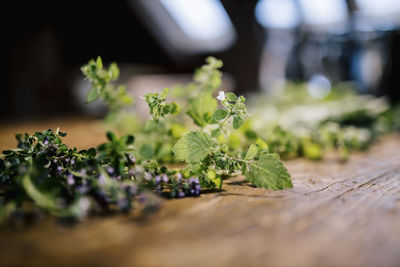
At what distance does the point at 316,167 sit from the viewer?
2.99 ft

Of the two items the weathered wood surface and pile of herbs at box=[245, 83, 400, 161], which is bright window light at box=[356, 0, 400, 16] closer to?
pile of herbs at box=[245, 83, 400, 161]

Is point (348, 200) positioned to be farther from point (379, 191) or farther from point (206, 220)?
point (206, 220)

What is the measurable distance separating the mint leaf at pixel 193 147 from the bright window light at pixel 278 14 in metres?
3.66

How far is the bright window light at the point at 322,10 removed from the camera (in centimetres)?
461

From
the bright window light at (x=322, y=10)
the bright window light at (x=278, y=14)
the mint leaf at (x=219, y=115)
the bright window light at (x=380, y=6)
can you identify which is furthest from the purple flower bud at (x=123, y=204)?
the bright window light at (x=322, y=10)

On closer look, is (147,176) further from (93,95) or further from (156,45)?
(156,45)

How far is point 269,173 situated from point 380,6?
15.6 feet

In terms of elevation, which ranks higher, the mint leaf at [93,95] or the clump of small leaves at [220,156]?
the mint leaf at [93,95]

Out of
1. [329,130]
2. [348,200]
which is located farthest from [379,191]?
[329,130]

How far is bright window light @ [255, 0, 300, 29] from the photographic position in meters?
4.05

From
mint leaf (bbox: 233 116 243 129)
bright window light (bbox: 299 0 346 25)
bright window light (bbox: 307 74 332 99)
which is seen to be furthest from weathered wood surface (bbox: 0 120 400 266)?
bright window light (bbox: 299 0 346 25)

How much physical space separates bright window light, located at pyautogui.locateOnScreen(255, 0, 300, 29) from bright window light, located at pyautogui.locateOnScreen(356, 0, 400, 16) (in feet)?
3.21

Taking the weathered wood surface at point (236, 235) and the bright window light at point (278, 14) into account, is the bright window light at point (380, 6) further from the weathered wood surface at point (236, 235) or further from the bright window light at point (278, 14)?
the weathered wood surface at point (236, 235)

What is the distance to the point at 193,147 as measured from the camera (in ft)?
2.02
